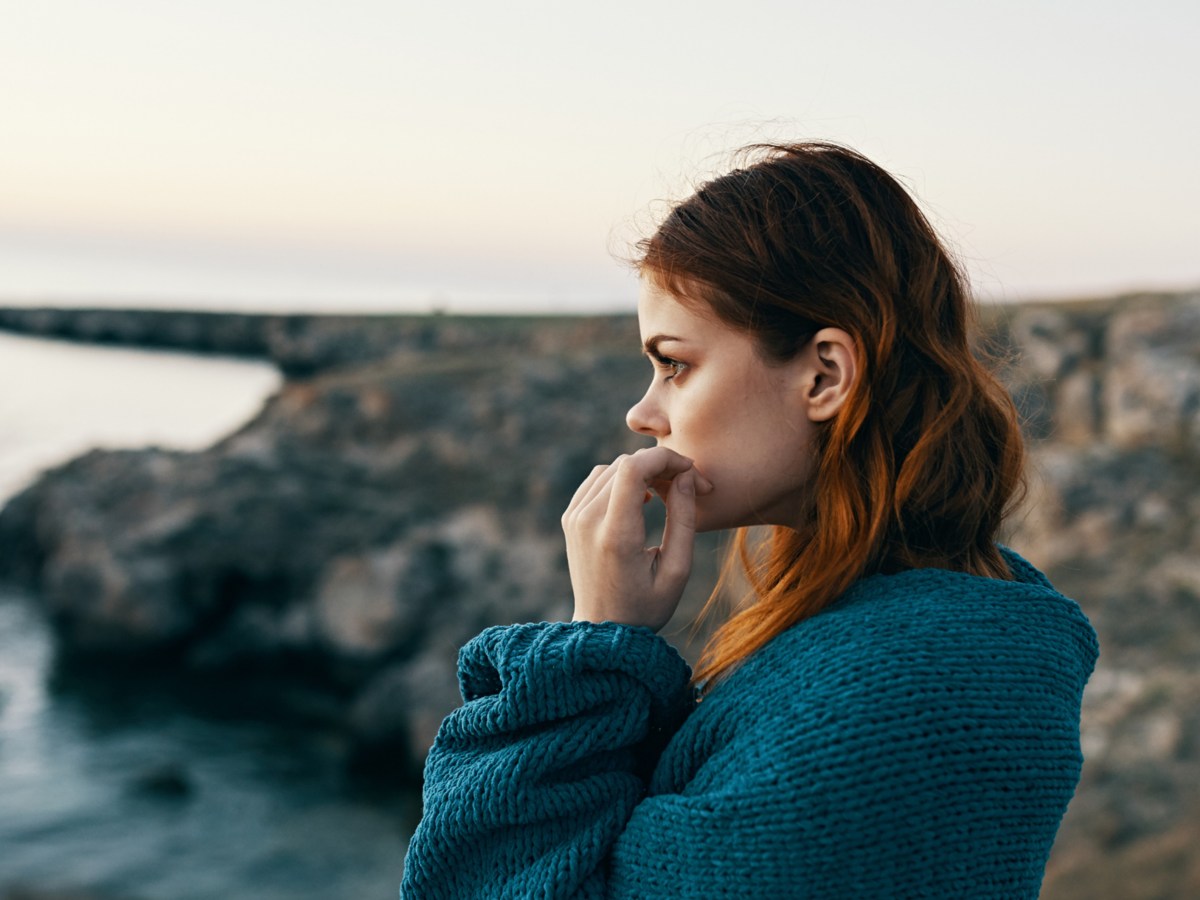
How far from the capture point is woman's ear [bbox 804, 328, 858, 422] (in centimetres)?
171

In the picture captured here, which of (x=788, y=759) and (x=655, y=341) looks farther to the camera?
(x=655, y=341)

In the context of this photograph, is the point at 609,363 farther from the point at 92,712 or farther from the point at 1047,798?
the point at 1047,798

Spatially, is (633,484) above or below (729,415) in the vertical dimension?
below

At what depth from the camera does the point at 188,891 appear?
12445mm

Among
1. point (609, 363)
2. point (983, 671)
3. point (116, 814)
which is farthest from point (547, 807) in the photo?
point (609, 363)

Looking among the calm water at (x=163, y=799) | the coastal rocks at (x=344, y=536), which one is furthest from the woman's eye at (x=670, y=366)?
the coastal rocks at (x=344, y=536)

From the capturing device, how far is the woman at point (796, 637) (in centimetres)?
145

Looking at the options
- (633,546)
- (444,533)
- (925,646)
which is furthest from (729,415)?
(444,533)

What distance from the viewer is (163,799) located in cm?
1406

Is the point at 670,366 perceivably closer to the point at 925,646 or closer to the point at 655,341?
the point at 655,341

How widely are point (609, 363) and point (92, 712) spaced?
461 inches

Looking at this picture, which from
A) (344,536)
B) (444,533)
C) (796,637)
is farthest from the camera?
(344,536)

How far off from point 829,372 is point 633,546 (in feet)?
1.46

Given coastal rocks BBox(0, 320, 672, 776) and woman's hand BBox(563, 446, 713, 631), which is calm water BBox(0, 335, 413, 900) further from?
woman's hand BBox(563, 446, 713, 631)
